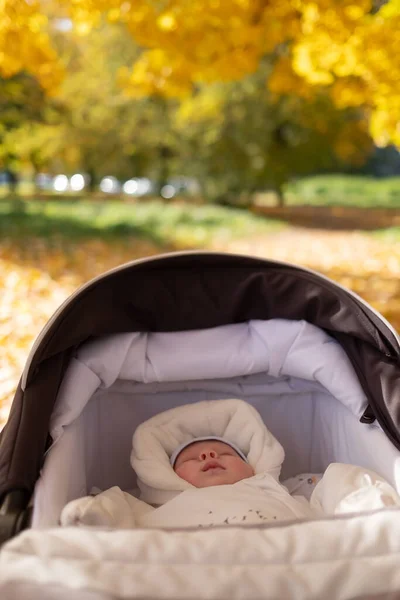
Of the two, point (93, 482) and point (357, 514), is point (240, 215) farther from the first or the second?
point (357, 514)

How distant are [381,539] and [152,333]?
1365mm

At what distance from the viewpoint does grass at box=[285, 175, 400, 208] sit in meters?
21.9

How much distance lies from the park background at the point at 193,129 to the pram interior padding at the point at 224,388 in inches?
33.4

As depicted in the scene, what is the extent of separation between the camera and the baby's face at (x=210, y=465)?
215 centimetres

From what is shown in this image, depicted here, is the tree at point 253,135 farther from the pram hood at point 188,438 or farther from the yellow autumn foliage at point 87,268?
the pram hood at point 188,438

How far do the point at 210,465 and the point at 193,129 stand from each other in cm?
1207

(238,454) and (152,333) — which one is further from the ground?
(152,333)

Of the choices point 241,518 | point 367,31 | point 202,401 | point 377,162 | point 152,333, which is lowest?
point 241,518

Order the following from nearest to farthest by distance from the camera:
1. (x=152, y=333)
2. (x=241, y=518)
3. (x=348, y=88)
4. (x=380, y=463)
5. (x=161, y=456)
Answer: (x=241, y=518) → (x=380, y=463) → (x=161, y=456) → (x=152, y=333) → (x=348, y=88)

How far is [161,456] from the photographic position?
7.47ft

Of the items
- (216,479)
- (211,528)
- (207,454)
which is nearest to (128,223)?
(207,454)

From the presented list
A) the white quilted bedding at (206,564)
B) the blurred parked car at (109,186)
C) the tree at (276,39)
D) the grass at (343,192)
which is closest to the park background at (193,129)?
the tree at (276,39)

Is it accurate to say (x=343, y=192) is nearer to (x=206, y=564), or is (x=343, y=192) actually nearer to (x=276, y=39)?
(x=276, y=39)

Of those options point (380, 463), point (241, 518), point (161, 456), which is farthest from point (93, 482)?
point (380, 463)
